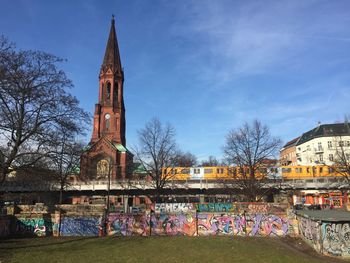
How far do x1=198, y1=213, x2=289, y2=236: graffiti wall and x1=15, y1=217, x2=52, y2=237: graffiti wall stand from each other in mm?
11026

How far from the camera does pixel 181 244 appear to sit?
61.5 feet

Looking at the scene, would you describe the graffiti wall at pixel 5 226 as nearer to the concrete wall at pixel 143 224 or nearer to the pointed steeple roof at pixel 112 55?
the concrete wall at pixel 143 224

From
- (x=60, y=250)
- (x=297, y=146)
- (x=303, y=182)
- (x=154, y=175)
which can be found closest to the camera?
(x=60, y=250)

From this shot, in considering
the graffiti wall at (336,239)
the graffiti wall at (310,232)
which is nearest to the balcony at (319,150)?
the graffiti wall at (310,232)

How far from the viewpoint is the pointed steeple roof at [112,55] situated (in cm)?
7275

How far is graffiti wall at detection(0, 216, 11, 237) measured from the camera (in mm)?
21681

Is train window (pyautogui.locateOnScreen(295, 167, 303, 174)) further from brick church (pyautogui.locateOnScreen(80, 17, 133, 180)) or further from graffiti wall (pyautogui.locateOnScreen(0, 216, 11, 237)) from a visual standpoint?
graffiti wall (pyautogui.locateOnScreen(0, 216, 11, 237))

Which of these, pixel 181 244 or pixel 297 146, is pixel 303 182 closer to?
pixel 181 244

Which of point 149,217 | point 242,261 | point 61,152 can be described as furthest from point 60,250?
point 242,261

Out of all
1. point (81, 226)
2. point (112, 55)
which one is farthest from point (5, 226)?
point (112, 55)

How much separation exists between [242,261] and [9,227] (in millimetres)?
17164

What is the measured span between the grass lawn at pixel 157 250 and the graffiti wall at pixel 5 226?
5.48 ft

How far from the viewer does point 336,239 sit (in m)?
15.6

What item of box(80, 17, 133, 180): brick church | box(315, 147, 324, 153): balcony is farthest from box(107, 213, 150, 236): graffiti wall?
box(315, 147, 324, 153): balcony
